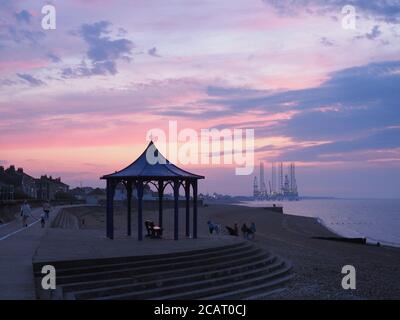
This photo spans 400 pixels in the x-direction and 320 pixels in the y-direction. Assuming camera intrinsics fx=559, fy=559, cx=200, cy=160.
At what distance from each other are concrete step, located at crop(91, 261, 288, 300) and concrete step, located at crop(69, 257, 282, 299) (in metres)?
0.06

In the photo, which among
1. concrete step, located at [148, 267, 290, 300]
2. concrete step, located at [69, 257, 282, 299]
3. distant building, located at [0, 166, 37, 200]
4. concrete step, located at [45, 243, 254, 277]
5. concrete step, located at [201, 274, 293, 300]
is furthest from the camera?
distant building, located at [0, 166, 37, 200]

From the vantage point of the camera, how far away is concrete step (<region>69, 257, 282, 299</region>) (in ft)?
38.3

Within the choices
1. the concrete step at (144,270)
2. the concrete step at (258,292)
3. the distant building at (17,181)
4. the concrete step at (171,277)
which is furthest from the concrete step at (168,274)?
the distant building at (17,181)

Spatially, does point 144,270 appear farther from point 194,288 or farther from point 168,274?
point 194,288

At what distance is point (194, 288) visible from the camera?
13.4m

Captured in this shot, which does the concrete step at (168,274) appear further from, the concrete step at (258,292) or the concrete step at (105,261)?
the concrete step at (258,292)

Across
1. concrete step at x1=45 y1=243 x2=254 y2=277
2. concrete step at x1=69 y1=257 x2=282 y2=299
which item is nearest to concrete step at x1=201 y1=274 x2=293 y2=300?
concrete step at x1=69 y1=257 x2=282 y2=299

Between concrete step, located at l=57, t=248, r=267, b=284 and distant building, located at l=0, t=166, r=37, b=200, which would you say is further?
distant building, located at l=0, t=166, r=37, b=200

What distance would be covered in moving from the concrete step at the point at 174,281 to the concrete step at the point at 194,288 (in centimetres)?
6

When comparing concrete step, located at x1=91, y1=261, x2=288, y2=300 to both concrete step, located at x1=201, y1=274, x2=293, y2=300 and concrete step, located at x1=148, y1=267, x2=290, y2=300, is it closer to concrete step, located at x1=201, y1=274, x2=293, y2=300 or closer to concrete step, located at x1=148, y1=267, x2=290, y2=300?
concrete step, located at x1=148, y1=267, x2=290, y2=300

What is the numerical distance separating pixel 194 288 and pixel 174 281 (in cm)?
52

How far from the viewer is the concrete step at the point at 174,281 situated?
11.7 m
